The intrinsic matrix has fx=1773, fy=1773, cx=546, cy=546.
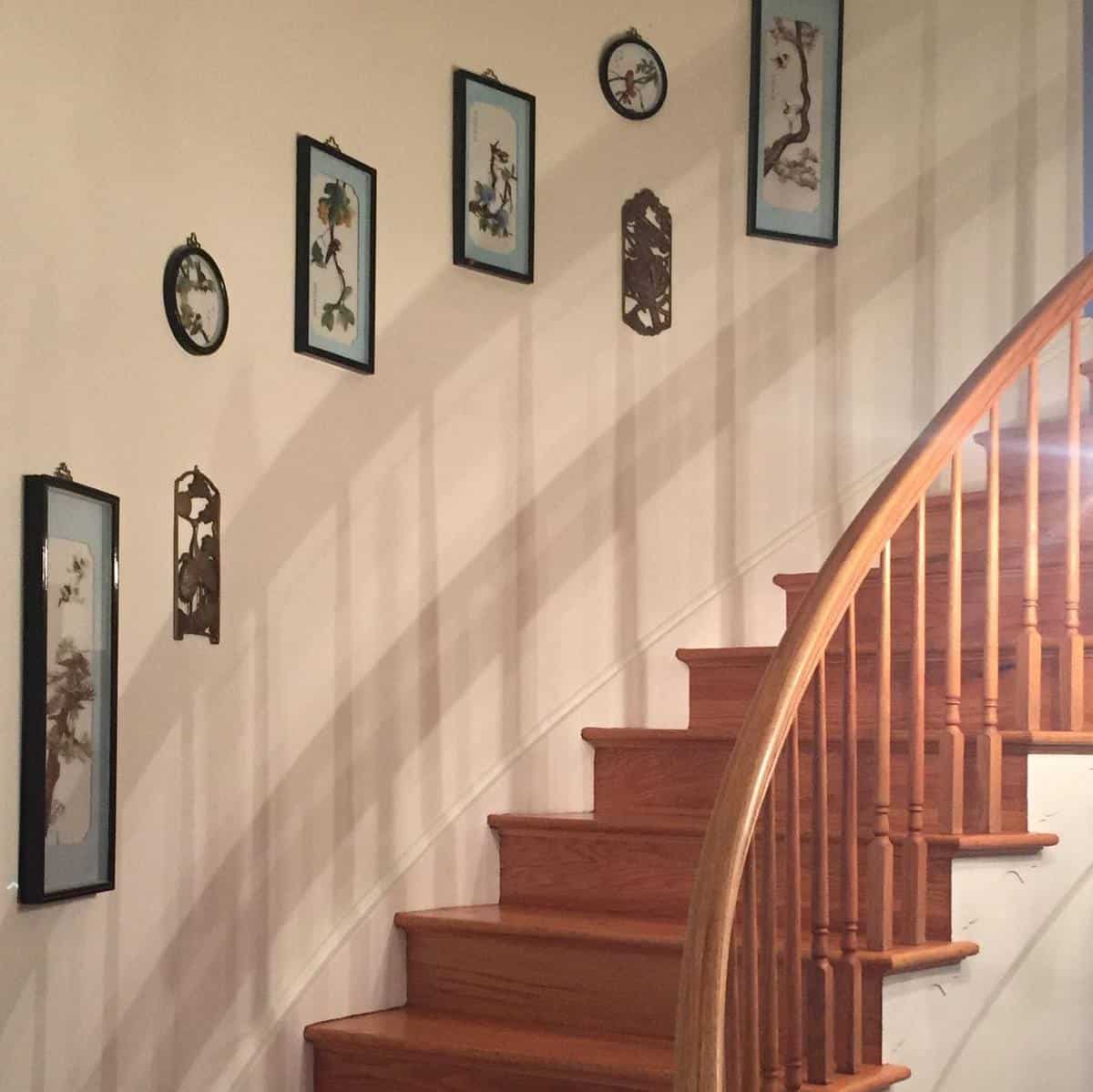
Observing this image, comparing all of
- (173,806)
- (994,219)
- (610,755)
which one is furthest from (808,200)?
(173,806)

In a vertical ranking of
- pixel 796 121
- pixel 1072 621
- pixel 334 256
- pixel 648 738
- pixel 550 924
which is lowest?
pixel 550 924

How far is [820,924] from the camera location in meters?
3.00

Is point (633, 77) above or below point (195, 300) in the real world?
above

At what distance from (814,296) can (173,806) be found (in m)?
2.45

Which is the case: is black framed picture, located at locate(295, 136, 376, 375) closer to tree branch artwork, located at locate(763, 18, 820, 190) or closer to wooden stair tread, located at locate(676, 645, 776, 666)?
wooden stair tread, located at locate(676, 645, 776, 666)

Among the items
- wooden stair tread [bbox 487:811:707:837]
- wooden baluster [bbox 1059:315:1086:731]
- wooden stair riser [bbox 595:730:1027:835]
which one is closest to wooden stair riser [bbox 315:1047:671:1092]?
wooden stair tread [bbox 487:811:707:837]

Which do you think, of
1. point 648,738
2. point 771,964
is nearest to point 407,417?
point 648,738

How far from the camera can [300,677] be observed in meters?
3.57

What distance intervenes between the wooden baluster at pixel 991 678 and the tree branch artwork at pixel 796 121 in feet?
5.33

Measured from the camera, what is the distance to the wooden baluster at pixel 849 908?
3.06m

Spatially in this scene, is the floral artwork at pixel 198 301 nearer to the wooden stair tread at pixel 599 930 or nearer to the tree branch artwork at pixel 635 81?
the wooden stair tread at pixel 599 930

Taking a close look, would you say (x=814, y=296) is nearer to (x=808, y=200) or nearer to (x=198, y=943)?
(x=808, y=200)

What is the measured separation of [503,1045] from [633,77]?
2.45 meters

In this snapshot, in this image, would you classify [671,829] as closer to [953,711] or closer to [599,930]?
[599,930]
